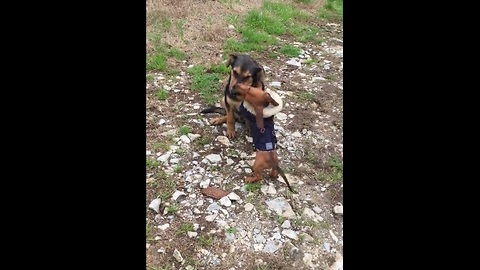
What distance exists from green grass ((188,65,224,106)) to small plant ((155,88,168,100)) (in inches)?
12.6

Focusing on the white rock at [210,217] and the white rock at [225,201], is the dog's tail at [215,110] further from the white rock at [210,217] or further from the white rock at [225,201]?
the white rock at [210,217]

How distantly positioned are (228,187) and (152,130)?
3.58 ft

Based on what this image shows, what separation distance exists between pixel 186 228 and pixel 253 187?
709 millimetres

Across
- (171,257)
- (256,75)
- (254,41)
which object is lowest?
(171,257)

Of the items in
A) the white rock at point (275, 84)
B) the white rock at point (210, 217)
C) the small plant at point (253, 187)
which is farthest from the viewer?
the white rock at point (275, 84)

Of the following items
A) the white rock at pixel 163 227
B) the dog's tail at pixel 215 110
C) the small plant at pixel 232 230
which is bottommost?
the white rock at pixel 163 227

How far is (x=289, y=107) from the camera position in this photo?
4934 mm

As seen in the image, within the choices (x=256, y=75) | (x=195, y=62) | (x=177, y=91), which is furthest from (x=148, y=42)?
(x=256, y=75)

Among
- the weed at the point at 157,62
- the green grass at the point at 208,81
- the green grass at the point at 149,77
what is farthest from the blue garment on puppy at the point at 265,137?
the weed at the point at 157,62

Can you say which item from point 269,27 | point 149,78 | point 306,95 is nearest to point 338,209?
point 306,95

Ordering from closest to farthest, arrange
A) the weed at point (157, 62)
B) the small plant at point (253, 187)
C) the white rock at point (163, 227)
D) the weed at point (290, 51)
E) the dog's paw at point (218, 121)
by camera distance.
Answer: the white rock at point (163, 227) → the small plant at point (253, 187) → the dog's paw at point (218, 121) → the weed at point (157, 62) → the weed at point (290, 51)

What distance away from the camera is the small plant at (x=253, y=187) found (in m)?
3.80

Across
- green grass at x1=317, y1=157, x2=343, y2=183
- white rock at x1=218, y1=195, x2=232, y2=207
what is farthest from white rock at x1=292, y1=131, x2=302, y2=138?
white rock at x1=218, y1=195, x2=232, y2=207

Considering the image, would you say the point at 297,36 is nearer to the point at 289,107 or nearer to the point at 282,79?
the point at 282,79
